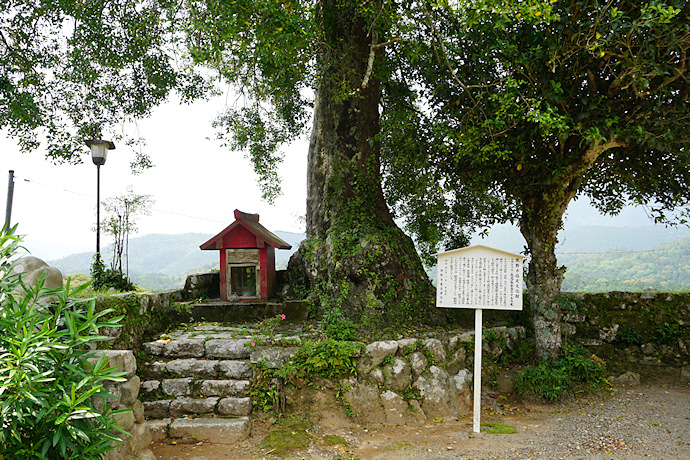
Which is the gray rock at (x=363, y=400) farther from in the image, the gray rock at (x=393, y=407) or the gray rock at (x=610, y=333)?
the gray rock at (x=610, y=333)

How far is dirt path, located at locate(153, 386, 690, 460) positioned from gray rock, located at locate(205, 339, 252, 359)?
3.46 feet

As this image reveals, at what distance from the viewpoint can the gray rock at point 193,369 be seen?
5.61 meters

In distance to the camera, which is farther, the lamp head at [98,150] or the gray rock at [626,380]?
the lamp head at [98,150]

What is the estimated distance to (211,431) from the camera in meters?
4.86

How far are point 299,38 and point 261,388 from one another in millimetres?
4638

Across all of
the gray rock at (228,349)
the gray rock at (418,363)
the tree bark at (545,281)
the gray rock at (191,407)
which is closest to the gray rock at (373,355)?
the gray rock at (418,363)

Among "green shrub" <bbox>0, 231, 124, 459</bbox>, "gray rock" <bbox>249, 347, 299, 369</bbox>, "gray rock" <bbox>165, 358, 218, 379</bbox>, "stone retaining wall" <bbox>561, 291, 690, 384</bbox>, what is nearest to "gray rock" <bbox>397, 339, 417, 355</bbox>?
"gray rock" <bbox>249, 347, 299, 369</bbox>

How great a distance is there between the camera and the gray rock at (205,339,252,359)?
5.88 m

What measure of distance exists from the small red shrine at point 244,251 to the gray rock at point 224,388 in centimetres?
259

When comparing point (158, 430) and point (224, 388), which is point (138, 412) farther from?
point (224, 388)

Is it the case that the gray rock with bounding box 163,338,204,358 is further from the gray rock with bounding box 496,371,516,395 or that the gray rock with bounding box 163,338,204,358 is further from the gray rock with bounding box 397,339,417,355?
the gray rock with bounding box 496,371,516,395

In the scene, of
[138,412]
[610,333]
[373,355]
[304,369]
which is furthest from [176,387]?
[610,333]

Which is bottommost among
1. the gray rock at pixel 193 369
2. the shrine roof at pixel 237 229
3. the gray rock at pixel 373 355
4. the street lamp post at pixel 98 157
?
the gray rock at pixel 193 369

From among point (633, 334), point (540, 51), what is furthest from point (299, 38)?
point (633, 334)
